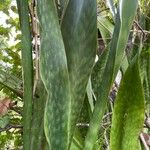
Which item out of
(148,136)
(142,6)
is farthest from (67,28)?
(142,6)

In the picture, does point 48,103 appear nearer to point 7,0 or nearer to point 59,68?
point 59,68

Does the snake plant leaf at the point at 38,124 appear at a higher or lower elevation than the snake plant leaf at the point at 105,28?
lower

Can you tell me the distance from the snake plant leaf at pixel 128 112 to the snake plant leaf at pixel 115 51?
0.9 inches

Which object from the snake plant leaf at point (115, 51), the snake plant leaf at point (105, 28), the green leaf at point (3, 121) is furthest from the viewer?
the snake plant leaf at point (105, 28)

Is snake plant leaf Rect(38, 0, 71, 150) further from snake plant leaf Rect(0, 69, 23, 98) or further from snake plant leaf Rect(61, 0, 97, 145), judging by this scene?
snake plant leaf Rect(0, 69, 23, 98)

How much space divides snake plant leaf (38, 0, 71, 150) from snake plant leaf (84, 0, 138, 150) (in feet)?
0.14

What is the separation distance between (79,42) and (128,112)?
130 millimetres

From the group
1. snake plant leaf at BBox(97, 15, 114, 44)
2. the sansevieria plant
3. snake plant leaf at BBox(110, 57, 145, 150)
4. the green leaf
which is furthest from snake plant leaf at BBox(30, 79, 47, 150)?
snake plant leaf at BBox(97, 15, 114, 44)

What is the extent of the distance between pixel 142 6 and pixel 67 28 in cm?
77

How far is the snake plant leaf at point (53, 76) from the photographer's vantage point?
0.53 meters

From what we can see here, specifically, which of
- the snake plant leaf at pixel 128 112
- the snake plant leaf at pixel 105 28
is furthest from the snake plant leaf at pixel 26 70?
the snake plant leaf at pixel 105 28

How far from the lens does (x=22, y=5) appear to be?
59 centimetres

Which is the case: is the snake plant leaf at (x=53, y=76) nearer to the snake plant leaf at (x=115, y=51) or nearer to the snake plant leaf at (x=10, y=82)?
the snake plant leaf at (x=115, y=51)

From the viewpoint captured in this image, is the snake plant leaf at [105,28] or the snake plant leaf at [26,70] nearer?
the snake plant leaf at [26,70]
